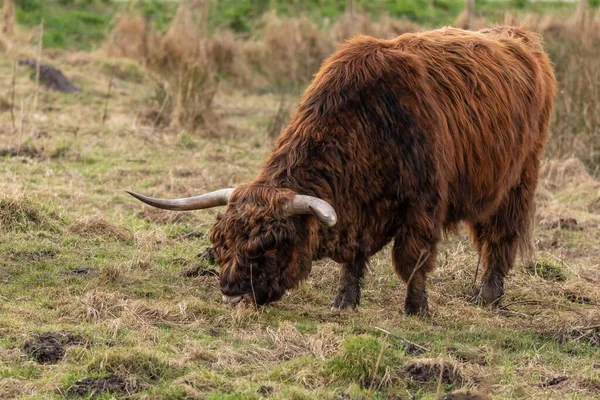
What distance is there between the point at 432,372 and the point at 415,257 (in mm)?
1172

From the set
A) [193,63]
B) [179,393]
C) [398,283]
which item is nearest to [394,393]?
[179,393]

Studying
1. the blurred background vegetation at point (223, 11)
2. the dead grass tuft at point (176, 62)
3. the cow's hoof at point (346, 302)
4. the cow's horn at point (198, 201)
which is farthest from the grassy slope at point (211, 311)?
the blurred background vegetation at point (223, 11)

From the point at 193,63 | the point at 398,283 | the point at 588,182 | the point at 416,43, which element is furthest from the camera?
the point at 193,63

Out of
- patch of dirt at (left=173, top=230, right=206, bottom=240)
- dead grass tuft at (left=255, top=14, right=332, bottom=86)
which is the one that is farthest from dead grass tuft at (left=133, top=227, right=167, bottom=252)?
dead grass tuft at (left=255, top=14, right=332, bottom=86)

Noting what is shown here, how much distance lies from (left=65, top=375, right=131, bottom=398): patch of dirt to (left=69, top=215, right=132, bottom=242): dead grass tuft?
284cm

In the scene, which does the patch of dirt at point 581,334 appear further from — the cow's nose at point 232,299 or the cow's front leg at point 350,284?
the cow's nose at point 232,299

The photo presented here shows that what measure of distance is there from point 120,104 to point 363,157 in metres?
8.14

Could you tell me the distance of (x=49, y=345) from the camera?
15.7 feet

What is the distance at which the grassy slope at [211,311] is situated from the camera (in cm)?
455

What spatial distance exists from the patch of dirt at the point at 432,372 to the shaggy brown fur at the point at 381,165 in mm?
570

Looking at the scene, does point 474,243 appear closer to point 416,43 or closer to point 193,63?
point 416,43

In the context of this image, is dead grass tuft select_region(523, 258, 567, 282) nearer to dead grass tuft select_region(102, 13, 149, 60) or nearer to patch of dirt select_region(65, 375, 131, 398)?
patch of dirt select_region(65, 375, 131, 398)

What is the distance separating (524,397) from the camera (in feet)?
14.8

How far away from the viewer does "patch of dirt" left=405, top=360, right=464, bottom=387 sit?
464 centimetres
